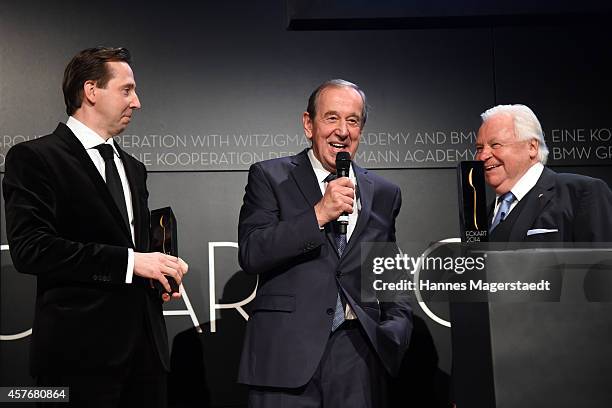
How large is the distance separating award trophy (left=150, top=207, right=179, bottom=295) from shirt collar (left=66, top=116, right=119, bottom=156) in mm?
348

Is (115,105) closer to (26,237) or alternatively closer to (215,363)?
(26,237)

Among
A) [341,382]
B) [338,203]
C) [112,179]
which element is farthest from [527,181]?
[112,179]

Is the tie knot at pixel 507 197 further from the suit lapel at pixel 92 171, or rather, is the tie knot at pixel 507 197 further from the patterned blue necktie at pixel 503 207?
the suit lapel at pixel 92 171

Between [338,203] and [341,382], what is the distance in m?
0.64

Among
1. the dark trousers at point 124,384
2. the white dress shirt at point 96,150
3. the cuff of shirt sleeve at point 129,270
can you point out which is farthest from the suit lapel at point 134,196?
the dark trousers at point 124,384

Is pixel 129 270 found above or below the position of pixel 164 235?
below

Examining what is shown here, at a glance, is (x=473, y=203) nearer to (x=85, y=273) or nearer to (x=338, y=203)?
(x=338, y=203)

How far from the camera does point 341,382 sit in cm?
287

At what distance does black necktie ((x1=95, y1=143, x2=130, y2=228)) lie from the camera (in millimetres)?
→ 3025

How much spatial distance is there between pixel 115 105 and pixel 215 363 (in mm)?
1640

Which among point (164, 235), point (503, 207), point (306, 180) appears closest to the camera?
point (164, 235)

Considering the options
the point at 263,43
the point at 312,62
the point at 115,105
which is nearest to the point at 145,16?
the point at 263,43

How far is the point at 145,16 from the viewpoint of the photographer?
4.47m

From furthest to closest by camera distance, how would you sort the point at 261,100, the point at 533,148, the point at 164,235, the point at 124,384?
the point at 261,100, the point at 533,148, the point at 164,235, the point at 124,384
